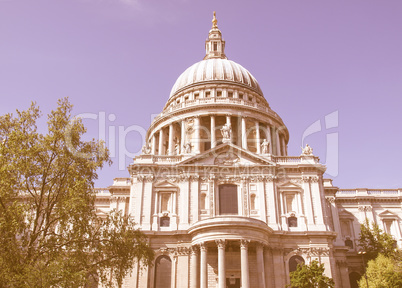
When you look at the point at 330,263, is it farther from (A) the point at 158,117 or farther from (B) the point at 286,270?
(A) the point at 158,117

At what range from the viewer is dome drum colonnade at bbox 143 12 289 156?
5453 cm

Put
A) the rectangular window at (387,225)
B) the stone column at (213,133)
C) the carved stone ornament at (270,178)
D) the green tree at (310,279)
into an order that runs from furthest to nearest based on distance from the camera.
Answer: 1. the stone column at (213,133)
2. the rectangular window at (387,225)
3. the carved stone ornament at (270,178)
4. the green tree at (310,279)

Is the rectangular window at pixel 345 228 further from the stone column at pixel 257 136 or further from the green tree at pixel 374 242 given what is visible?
the stone column at pixel 257 136

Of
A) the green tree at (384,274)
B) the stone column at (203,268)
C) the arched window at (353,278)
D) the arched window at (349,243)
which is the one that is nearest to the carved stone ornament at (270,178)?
the stone column at (203,268)

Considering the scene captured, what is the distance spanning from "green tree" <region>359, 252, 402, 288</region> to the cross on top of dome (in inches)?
1763

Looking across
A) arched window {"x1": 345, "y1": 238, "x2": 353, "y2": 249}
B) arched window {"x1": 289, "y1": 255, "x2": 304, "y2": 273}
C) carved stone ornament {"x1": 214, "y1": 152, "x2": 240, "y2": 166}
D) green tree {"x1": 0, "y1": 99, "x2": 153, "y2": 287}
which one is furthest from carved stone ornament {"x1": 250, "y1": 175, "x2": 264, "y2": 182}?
green tree {"x1": 0, "y1": 99, "x2": 153, "y2": 287}

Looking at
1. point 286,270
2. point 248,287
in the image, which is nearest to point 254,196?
point 286,270

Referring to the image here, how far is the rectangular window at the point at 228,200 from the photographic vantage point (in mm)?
39375

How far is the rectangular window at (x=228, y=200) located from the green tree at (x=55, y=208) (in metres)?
16.9

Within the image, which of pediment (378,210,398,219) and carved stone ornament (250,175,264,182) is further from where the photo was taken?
pediment (378,210,398,219)

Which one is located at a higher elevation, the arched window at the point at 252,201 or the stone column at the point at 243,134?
the stone column at the point at 243,134

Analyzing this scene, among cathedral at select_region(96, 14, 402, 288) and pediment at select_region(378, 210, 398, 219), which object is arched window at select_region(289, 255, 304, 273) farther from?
pediment at select_region(378, 210, 398, 219)

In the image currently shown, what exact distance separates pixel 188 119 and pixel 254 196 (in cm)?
1966

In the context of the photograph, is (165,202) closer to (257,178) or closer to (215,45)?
(257,178)
